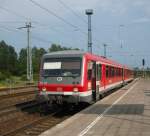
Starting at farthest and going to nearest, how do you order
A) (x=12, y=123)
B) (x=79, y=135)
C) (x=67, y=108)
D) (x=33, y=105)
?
(x=33, y=105), (x=67, y=108), (x=12, y=123), (x=79, y=135)

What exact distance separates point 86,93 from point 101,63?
18.5ft

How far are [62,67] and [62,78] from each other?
605 mm

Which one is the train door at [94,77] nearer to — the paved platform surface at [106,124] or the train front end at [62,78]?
the train front end at [62,78]

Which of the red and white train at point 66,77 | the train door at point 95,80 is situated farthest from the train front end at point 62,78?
the train door at point 95,80

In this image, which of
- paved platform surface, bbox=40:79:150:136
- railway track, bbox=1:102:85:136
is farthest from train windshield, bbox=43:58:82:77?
paved platform surface, bbox=40:79:150:136

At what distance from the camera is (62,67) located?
18703 mm

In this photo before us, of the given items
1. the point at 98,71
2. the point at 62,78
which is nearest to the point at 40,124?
the point at 62,78

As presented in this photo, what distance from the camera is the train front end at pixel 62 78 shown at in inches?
704

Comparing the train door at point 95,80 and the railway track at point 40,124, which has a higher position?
the train door at point 95,80

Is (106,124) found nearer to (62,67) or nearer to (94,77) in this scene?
(62,67)

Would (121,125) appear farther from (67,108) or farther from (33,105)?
(33,105)

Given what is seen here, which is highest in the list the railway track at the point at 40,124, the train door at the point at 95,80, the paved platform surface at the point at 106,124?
the train door at the point at 95,80

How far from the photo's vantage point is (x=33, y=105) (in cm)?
2295

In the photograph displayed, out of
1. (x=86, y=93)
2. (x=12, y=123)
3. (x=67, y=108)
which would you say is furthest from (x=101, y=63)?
(x=12, y=123)
